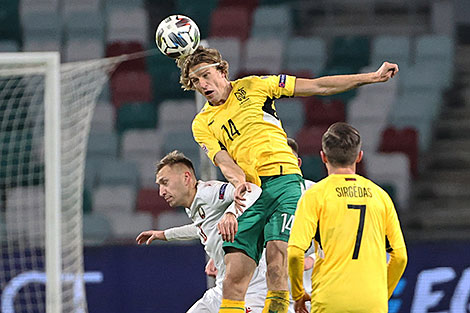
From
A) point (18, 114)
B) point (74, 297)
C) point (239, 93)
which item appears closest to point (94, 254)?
point (74, 297)

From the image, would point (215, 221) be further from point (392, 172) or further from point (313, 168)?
point (392, 172)

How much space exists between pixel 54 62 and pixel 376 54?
5942 mm

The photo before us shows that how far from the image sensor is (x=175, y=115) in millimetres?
10398

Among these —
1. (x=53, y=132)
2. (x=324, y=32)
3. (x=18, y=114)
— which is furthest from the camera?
(x=324, y=32)

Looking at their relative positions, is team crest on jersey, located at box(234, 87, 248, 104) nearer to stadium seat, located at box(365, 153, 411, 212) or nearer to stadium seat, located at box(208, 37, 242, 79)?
stadium seat, located at box(365, 153, 411, 212)

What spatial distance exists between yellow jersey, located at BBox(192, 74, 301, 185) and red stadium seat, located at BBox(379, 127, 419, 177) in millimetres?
5015

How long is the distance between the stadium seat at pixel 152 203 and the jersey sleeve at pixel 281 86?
4.62 metres

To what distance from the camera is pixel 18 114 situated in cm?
919

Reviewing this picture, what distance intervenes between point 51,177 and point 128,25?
242 inches

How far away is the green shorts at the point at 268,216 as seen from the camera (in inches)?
189

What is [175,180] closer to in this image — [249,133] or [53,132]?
[249,133]

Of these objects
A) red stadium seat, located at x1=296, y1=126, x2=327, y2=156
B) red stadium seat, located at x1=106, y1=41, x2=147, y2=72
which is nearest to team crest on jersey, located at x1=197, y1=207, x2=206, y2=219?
red stadium seat, located at x1=296, y1=126, x2=327, y2=156

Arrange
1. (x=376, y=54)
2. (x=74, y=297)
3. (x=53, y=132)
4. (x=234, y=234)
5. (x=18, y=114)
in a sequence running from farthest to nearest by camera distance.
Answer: (x=376, y=54) → (x=18, y=114) → (x=74, y=297) → (x=53, y=132) → (x=234, y=234)

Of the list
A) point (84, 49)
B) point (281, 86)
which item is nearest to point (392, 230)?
point (281, 86)
